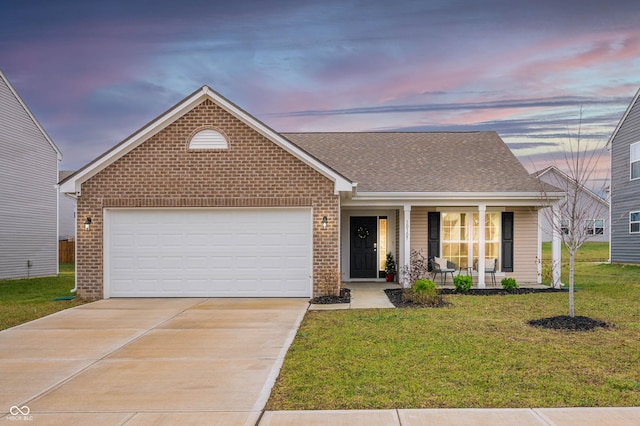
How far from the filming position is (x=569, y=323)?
9.98 m

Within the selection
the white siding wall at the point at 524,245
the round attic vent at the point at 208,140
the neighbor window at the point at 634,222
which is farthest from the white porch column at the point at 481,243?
the neighbor window at the point at 634,222

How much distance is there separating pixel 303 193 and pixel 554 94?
43.2ft

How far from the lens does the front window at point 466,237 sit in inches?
704

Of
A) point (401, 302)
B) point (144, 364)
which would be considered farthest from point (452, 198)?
point (144, 364)

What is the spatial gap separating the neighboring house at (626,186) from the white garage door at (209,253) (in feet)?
55.2

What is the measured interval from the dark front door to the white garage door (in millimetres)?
4588

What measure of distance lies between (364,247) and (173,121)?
7861 millimetres

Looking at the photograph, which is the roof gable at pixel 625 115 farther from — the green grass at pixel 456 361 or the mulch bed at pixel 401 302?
the mulch bed at pixel 401 302

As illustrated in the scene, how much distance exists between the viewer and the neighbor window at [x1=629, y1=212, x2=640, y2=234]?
25.0 m

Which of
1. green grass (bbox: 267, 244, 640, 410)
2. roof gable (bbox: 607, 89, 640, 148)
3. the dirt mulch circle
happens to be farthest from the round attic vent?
roof gable (bbox: 607, 89, 640, 148)

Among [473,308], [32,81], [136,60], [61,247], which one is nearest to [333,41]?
[136,60]

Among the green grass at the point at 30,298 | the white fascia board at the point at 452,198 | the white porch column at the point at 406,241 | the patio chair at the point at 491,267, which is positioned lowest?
the green grass at the point at 30,298

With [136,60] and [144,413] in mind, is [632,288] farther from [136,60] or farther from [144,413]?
[136,60]

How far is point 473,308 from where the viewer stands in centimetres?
1253
